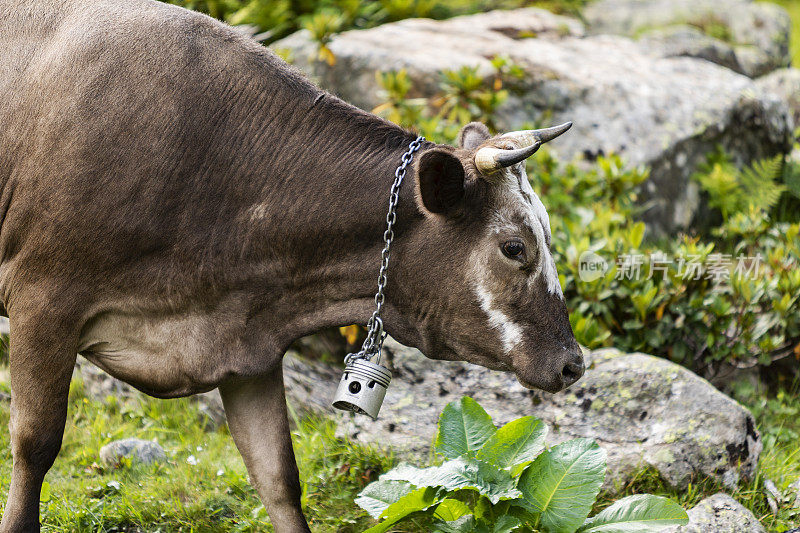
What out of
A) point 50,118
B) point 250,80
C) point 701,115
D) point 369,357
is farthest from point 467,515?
point 701,115

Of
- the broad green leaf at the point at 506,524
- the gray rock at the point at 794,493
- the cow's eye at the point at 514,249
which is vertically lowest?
the gray rock at the point at 794,493

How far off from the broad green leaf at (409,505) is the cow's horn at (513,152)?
1.40 metres

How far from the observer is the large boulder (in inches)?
309

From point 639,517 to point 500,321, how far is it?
104cm

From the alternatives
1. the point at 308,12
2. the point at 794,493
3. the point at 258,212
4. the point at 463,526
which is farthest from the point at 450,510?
the point at 308,12

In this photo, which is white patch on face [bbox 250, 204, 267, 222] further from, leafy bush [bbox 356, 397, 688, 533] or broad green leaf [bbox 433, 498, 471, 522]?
broad green leaf [bbox 433, 498, 471, 522]

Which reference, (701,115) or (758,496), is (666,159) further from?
(758,496)

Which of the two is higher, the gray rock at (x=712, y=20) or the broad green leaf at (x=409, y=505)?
the broad green leaf at (x=409, y=505)

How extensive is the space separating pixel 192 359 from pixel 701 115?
233 inches

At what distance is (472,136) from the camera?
4.34 m

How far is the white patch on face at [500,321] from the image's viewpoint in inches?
151

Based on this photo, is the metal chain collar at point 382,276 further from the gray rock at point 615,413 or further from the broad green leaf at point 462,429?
the gray rock at point 615,413

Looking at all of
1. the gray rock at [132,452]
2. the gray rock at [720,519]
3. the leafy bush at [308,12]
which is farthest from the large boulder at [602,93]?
the gray rock at [132,452]

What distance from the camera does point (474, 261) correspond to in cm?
382
